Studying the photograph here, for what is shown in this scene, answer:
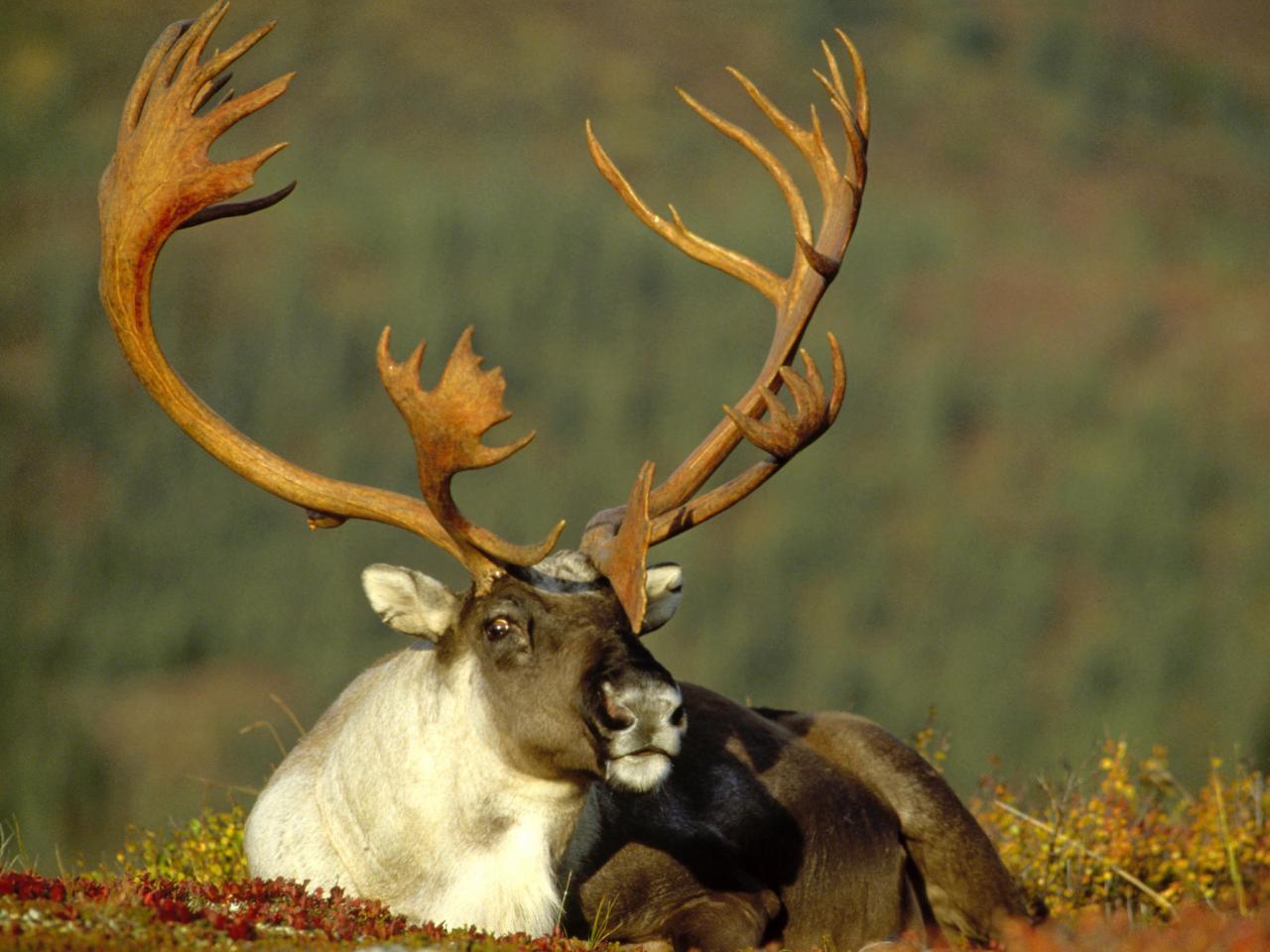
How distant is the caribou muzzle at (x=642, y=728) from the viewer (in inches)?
282

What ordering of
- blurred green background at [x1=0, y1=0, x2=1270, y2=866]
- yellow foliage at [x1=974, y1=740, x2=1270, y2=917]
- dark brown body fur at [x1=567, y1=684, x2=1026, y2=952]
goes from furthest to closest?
blurred green background at [x1=0, y1=0, x2=1270, y2=866]
yellow foliage at [x1=974, y1=740, x2=1270, y2=917]
dark brown body fur at [x1=567, y1=684, x2=1026, y2=952]

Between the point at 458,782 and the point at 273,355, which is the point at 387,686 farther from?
the point at 273,355

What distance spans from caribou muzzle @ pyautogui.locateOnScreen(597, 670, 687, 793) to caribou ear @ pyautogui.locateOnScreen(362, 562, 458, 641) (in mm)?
947

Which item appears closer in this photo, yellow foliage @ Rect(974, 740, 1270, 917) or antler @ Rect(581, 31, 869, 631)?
antler @ Rect(581, 31, 869, 631)

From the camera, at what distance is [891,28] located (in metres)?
74.1

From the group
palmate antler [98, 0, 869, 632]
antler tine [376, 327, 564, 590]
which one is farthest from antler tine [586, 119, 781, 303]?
antler tine [376, 327, 564, 590]

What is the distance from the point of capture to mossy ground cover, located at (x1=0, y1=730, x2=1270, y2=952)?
6.20 meters

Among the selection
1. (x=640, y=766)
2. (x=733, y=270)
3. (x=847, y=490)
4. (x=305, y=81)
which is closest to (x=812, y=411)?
(x=733, y=270)

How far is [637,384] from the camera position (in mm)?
49844

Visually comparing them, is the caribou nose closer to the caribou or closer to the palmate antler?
the caribou

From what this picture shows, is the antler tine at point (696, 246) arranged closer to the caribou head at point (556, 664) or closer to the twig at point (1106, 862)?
the caribou head at point (556, 664)

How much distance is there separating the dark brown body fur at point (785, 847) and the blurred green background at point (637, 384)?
16.6 metres

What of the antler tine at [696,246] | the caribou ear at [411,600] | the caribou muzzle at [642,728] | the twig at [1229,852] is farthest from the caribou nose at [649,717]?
the twig at [1229,852]

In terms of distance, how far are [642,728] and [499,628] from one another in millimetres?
815
